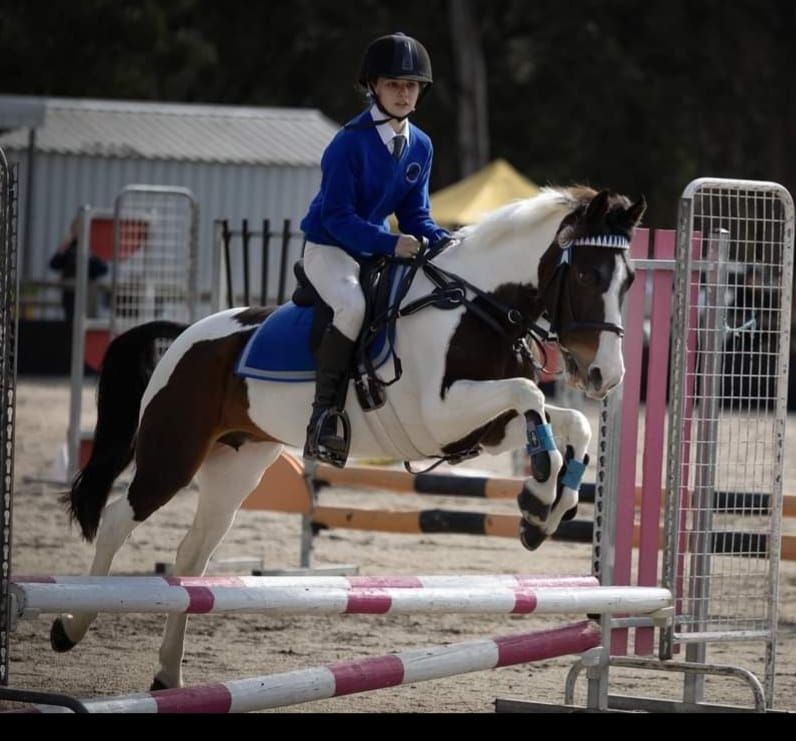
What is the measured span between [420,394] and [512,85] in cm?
2784

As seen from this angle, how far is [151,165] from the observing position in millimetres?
23688

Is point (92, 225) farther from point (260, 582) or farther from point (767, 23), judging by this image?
point (767, 23)

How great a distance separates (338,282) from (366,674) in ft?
5.09

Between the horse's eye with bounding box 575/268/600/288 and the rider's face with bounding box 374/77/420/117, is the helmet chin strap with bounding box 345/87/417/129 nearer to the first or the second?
the rider's face with bounding box 374/77/420/117

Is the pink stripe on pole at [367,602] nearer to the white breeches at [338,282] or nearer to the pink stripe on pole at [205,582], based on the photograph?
the pink stripe on pole at [205,582]

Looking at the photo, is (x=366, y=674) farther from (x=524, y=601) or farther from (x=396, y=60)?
(x=396, y=60)

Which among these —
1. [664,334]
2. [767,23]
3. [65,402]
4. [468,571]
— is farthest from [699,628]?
[767,23]

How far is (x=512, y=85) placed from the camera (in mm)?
32531

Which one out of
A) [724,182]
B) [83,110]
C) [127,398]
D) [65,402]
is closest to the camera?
[724,182]

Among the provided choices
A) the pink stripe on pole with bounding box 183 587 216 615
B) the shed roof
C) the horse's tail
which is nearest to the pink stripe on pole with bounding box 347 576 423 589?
the pink stripe on pole with bounding box 183 587 216 615

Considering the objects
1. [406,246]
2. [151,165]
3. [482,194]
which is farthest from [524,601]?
[151,165]

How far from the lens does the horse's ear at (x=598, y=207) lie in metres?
5.13

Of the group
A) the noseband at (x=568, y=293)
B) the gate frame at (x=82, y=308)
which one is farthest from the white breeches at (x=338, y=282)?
the gate frame at (x=82, y=308)

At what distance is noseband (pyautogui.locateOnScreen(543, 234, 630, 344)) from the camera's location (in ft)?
16.7
